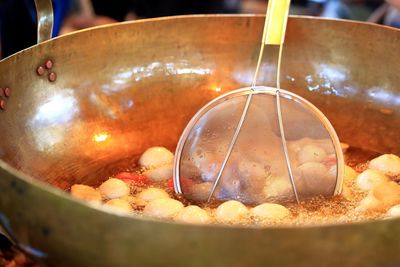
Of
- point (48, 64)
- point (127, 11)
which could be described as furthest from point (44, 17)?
point (127, 11)

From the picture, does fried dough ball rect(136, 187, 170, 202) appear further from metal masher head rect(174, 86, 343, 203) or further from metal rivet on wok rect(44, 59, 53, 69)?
metal rivet on wok rect(44, 59, 53, 69)

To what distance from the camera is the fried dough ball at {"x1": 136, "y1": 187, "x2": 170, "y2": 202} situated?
3.39 ft

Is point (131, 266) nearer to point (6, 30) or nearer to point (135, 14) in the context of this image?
point (6, 30)

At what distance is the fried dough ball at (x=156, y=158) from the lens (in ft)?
3.77

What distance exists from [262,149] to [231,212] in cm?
16

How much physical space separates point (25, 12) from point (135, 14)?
2.87 ft

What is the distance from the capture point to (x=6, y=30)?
1.93 metres

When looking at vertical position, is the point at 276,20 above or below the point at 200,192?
above

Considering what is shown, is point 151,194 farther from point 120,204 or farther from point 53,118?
point 53,118

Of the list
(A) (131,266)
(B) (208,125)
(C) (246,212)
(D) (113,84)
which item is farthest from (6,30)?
(A) (131,266)

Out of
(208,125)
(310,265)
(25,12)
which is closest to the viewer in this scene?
(310,265)

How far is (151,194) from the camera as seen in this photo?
1039 mm

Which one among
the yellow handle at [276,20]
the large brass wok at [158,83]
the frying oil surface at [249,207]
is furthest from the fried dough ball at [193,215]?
the yellow handle at [276,20]

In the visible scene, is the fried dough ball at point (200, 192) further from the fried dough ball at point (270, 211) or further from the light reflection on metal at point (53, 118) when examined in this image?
the light reflection on metal at point (53, 118)
